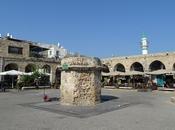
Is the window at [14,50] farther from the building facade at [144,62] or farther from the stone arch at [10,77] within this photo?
the building facade at [144,62]

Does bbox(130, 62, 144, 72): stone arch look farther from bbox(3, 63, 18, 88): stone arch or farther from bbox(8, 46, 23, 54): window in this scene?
bbox(3, 63, 18, 88): stone arch

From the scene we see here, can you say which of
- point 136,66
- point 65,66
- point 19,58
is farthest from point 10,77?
point 65,66

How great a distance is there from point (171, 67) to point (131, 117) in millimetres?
25842

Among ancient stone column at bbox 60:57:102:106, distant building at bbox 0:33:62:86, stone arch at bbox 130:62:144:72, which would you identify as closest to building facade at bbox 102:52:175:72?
stone arch at bbox 130:62:144:72

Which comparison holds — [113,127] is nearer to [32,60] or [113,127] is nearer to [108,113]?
[108,113]

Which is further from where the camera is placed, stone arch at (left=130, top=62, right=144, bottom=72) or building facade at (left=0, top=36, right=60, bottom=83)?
stone arch at (left=130, top=62, right=144, bottom=72)

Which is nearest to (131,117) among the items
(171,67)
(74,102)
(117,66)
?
(74,102)

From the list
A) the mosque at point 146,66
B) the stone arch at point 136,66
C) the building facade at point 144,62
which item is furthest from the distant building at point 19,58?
the stone arch at point 136,66

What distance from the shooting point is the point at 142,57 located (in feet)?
123

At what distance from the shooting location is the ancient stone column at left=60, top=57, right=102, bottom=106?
1380 centimetres

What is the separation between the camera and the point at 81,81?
13828 millimetres

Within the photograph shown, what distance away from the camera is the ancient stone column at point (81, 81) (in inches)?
543

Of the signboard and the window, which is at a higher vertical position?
the window

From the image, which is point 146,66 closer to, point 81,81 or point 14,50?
point 14,50
